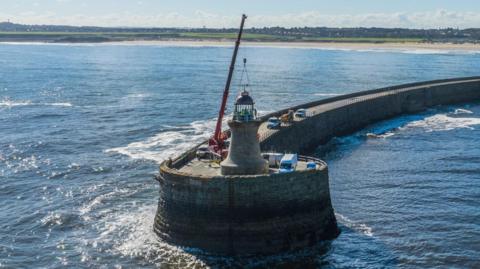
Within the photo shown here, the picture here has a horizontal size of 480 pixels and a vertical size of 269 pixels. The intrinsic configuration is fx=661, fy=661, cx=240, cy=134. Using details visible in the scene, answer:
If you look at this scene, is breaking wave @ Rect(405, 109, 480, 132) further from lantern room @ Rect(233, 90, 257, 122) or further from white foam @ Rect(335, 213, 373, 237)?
lantern room @ Rect(233, 90, 257, 122)

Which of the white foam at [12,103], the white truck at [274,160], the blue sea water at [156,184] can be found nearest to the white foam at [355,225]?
the blue sea water at [156,184]

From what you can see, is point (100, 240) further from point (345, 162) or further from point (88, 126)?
point (88, 126)

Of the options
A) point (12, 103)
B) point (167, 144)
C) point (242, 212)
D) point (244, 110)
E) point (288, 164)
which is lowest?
point (12, 103)

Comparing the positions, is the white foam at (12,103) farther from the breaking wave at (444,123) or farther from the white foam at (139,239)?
the white foam at (139,239)

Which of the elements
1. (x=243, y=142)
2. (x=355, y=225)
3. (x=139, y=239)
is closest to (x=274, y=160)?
(x=243, y=142)

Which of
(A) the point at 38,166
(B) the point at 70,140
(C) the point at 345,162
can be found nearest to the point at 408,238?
(C) the point at 345,162

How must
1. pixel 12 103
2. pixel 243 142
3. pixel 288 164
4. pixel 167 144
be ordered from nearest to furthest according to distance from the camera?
pixel 243 142 < pixel 288 164 < pixel 167 144 < pixel 12 103

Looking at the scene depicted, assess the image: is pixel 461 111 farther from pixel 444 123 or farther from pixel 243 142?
pixel 243 142
